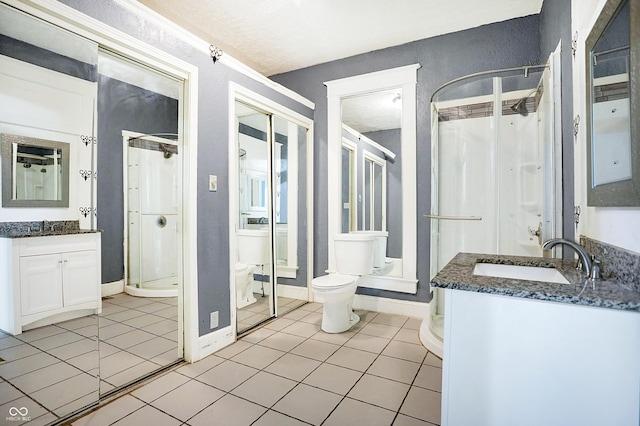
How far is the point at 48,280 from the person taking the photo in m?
1.61

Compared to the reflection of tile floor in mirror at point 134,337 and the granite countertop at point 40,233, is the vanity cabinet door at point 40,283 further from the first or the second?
the reflection of tile floor in mirror at point 134,337

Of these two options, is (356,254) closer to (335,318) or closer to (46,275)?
(335,318)

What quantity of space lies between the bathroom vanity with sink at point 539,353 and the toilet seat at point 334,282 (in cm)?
150

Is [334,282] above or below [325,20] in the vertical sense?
below

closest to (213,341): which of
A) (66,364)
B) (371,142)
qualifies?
(66,364)

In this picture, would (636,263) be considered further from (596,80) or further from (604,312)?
(596,80)

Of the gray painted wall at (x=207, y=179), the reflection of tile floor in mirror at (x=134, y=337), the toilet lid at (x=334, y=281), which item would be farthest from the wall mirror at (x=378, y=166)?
the reflection of tile floor in mirror at (x=134, y=337)

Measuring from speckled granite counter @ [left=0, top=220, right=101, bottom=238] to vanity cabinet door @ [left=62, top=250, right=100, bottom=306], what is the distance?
0.14 m

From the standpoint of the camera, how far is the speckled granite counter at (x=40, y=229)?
1432 mm

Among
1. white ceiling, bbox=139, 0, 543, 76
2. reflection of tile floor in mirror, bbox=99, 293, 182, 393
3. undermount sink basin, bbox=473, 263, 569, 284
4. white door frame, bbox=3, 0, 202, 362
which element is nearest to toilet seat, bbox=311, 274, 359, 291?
white door frame, bbox=3, 0, 202, 362

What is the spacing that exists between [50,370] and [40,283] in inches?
18.2

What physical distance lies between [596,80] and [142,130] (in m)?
3.40

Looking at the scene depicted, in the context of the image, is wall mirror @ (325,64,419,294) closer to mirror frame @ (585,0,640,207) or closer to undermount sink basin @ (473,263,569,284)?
undermount sink basin @ (473,263,569,284)

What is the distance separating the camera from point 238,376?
188 cm
